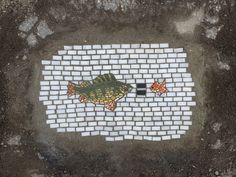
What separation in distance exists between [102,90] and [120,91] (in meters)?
0.35

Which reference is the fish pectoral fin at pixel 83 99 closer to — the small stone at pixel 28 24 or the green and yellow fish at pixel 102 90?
the green and yellow fish at pixel 102 90

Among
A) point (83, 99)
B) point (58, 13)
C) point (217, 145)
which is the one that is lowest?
point (217, 145)

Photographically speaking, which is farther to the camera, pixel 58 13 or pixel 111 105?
pixel 111 105

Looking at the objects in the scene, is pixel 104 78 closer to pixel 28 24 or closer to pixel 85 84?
pixel 85 84

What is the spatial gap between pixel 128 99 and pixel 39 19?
2.32m

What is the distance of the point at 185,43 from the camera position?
7.37 m

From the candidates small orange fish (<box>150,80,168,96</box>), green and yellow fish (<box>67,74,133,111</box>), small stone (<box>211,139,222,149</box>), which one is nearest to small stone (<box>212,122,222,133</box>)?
small stone (<box>211,139,222,149</box>)

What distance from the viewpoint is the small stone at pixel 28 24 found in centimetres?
734

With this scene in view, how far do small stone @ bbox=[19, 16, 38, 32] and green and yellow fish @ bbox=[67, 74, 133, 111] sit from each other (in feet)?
4.36

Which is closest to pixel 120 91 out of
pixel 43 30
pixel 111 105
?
pixel 111 105

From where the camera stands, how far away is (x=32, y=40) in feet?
24.1

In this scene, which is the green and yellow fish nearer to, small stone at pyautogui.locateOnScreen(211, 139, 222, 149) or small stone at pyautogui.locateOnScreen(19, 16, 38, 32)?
small stone at pyautogui.locateOnScreen(19, 16, 38, 32)

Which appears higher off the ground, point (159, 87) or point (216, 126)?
point (159, 87)

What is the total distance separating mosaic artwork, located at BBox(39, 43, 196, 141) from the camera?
7.41 m
